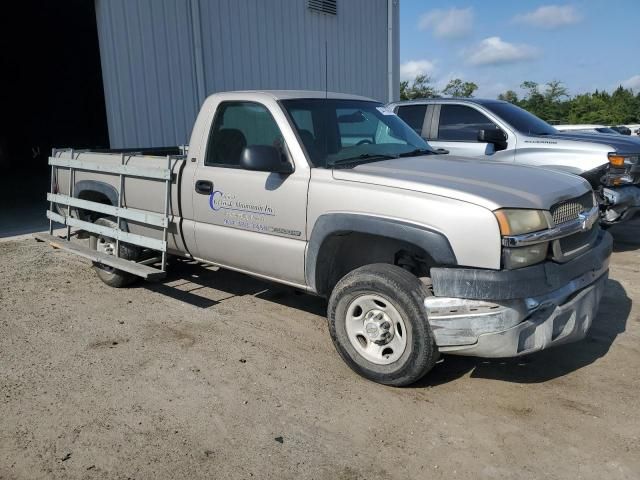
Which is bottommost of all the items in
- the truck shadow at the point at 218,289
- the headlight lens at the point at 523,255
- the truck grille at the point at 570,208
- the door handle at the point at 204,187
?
the truck shadow at the point at 218,289

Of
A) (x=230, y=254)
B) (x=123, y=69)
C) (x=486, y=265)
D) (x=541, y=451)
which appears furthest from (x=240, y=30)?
(x=541, y=451)

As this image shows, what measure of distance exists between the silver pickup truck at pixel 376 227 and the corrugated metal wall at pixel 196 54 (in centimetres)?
433

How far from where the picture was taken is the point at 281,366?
4.00 metres

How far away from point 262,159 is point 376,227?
0.98 meters

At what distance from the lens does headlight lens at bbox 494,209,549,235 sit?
3.10m

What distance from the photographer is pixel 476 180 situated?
3.51 m

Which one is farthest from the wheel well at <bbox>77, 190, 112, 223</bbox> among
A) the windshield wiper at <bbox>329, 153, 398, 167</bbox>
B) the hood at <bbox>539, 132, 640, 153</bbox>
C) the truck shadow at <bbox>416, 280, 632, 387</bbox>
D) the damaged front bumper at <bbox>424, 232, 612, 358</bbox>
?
the hood at <bbox>539, 132, 640, 153</bbox>

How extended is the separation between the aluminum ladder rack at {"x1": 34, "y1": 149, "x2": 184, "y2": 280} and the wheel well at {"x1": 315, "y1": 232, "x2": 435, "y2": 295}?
172cm

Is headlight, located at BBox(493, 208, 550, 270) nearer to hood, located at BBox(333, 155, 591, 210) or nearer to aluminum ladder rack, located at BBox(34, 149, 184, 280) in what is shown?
hood, located at BBox(333, 155, 591, 210)

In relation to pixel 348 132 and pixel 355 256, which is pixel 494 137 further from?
pixel 355 256

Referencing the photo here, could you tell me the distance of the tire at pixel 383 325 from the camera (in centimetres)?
337

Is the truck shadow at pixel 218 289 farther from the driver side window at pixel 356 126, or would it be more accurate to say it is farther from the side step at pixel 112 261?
the driver side window at pixel 356 126

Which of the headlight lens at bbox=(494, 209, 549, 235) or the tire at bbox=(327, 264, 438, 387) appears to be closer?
Result: the headlight lens at bbox=(494, 209, 549, 235)

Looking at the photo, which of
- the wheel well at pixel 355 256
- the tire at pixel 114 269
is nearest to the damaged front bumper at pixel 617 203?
the wheel well at pixel 355 256
